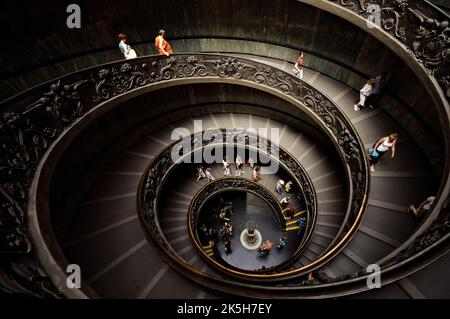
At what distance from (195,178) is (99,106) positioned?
5261 millimetres

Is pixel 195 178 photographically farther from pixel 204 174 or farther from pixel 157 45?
pixel 157 45

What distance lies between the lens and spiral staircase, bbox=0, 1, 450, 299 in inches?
140

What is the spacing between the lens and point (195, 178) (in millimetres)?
10727

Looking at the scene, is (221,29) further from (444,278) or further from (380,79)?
(444,278)

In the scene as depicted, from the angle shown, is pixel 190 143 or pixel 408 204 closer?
pixel 408 204

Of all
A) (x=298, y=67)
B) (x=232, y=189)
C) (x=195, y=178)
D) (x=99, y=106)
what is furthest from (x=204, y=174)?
(x=298, y=67)

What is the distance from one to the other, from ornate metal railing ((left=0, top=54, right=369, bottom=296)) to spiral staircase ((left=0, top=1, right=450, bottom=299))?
0.10 ft

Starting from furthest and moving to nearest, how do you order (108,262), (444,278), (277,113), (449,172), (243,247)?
1. (243,247)
2. (277,113)
3. (108,262)
4. (449,172)
5. (444,278)

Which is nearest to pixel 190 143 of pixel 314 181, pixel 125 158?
pixel 125 158

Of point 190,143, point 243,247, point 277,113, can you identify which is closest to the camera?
point 190,143

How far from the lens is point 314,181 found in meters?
8.36

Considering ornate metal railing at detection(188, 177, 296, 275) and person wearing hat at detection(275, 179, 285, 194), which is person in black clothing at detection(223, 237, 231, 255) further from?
person wearing hat at detection(275, 179, 285, 194)

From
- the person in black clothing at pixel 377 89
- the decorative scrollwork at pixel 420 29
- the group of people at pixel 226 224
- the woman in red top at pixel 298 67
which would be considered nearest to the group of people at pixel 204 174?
the group of people at pixel 226 224

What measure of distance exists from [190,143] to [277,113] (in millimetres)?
3553
